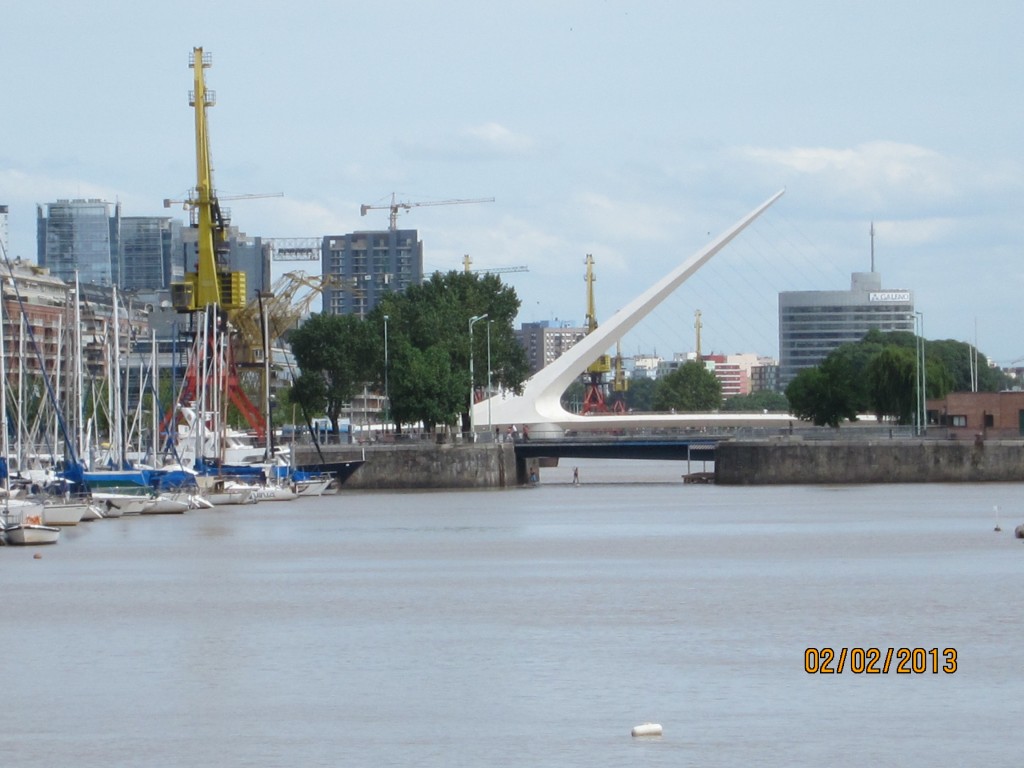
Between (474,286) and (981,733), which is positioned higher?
(474,286)

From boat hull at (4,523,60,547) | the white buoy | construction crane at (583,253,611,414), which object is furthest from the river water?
construction crane at (583,253,611,414)

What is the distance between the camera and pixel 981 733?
1947 cm

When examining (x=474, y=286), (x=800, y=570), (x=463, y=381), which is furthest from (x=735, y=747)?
(x=474, y=286)

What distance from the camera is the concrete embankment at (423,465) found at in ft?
289

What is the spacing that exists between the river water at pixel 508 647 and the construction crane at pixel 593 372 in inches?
4594

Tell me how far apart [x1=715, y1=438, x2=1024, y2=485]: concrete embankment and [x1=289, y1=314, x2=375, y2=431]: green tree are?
22.3m

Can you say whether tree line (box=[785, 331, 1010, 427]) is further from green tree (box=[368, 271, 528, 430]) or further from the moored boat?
the moored boat

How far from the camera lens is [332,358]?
102062 millimetres

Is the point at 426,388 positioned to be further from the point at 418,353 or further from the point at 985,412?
the point at 985,412

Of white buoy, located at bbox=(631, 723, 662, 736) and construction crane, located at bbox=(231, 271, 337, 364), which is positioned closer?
white buoy, located at bbox=(631, 723, 662, 736)

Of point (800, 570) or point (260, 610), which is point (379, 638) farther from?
point (800, 570)

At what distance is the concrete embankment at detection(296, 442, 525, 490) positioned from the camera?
Answer: 3469 inches

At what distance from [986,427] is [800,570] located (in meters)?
60.7
